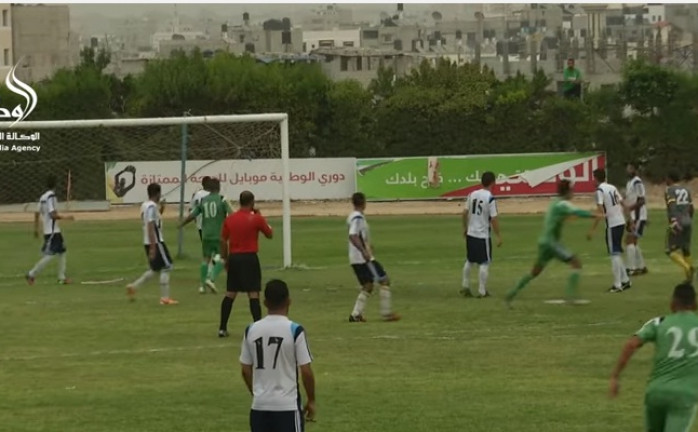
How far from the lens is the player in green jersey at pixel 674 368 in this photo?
11.5 metres

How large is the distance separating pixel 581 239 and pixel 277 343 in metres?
32.7

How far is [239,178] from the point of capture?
A: 55.5 m

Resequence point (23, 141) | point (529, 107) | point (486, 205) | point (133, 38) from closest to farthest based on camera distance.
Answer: point (486, 205)
point (23, 141)
point (529, 107)
point (133, 38)

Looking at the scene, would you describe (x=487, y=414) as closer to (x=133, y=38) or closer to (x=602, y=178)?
(x=602, y=178)

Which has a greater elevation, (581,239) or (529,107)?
(529,107)

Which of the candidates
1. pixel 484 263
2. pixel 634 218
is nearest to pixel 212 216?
pixel 484 263

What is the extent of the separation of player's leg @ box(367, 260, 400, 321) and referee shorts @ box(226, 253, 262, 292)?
88.3 inches

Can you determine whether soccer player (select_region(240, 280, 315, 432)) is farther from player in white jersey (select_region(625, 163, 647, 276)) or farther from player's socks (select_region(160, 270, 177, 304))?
player in white jersey (select_region(625, 163, 647, 276))

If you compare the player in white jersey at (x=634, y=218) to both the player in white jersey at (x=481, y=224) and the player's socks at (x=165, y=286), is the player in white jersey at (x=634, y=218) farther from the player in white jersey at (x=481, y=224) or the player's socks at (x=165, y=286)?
the player's socks at (x=165, y=286)

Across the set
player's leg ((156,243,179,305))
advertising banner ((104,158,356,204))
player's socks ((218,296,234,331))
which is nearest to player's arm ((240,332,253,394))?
player's socks ((218,296,234,331))

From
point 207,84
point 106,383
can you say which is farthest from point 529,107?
point 106,383

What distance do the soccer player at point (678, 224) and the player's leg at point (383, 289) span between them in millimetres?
6515

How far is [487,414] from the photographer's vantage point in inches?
609

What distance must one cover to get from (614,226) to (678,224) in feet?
4.69
